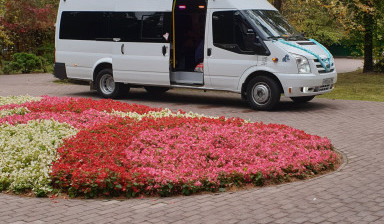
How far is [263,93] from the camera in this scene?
15.0 meters

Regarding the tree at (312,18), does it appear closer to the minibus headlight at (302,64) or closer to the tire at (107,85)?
the tire at (107,85)

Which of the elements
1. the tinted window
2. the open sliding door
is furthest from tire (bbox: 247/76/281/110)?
the tinted window

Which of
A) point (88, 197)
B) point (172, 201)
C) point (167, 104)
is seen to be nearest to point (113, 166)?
point (88, 197)

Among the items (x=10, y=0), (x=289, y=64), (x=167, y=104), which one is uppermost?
(x=10, y=0)

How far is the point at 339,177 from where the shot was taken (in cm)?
831

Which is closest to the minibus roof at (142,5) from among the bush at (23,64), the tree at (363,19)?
the tree at (363,19)

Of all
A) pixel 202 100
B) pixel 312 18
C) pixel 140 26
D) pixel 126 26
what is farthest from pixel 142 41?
pixel 312 18

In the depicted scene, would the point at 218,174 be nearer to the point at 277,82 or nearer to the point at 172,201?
the point at 172,201

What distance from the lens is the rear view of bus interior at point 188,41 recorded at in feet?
53.7

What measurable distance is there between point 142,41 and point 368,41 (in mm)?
11777

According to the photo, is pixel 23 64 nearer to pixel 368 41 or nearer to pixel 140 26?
pixel 140 26

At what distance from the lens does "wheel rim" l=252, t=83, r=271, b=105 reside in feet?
49.0

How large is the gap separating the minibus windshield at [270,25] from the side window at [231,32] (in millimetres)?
242

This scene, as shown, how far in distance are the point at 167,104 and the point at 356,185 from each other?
9.20m
